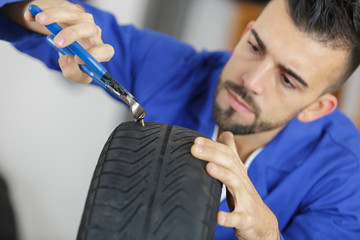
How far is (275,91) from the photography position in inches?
37.4

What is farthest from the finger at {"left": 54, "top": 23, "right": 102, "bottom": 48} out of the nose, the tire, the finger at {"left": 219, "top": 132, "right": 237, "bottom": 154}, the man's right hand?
the nose

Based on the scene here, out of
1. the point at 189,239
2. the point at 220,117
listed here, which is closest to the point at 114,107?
the point at 220,117

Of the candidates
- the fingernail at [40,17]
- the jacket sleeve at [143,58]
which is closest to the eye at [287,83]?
the jacket sleeve at [143,58]

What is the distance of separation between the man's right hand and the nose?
36 cm

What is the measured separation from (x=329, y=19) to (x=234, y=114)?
0.94ft

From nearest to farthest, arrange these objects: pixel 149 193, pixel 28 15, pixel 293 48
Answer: pixel 149 193
pixel 28 15
pixel 293 48

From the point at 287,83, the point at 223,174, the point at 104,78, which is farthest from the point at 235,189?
the point at 287,83

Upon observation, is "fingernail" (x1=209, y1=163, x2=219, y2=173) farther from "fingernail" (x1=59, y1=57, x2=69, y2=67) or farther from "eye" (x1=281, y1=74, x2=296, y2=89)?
"eye" (x1=281, y1=74, x2=296, y2=89)

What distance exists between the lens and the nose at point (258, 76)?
2.98ft

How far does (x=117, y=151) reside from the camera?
545 mm

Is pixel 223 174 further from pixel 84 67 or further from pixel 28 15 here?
pixel 28 15

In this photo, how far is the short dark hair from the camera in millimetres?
879

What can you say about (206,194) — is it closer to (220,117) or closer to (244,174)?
(244,174)

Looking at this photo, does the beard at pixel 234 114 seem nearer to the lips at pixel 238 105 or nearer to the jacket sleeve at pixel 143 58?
the lips at pixel 238 105
